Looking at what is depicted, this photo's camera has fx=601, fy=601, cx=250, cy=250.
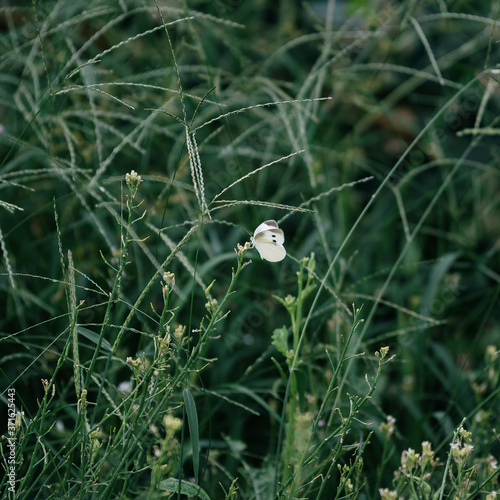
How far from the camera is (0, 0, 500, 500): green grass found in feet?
3.16

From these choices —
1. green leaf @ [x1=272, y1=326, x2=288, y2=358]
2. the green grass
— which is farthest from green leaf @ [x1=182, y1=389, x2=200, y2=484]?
green leaf @ [x1=272, y1=326, x2=288, y2=358]

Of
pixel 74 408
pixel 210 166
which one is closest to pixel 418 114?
pixel 210 166

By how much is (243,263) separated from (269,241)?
60 cm

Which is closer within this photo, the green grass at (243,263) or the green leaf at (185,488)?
the green leaf at (185,488)

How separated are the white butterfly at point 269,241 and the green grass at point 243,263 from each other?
0.08 m

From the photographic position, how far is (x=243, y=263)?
1400 millimetres

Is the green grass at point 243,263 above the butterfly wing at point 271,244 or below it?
below

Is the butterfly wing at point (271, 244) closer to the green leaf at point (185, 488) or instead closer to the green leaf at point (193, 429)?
the green leaf at point (193, 429)

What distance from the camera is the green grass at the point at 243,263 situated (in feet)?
3.16

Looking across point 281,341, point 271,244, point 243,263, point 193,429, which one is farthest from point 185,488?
point 243,263

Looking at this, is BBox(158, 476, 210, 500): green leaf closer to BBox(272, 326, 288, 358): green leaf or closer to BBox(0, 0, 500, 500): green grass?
BBox(0, 0, 500, 500): green grass

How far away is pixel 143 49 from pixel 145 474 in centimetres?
151

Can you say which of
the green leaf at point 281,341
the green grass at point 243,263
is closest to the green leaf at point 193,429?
the green grass at point 243,263

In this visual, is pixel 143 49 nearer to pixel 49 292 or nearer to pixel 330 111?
pixel 330 111
